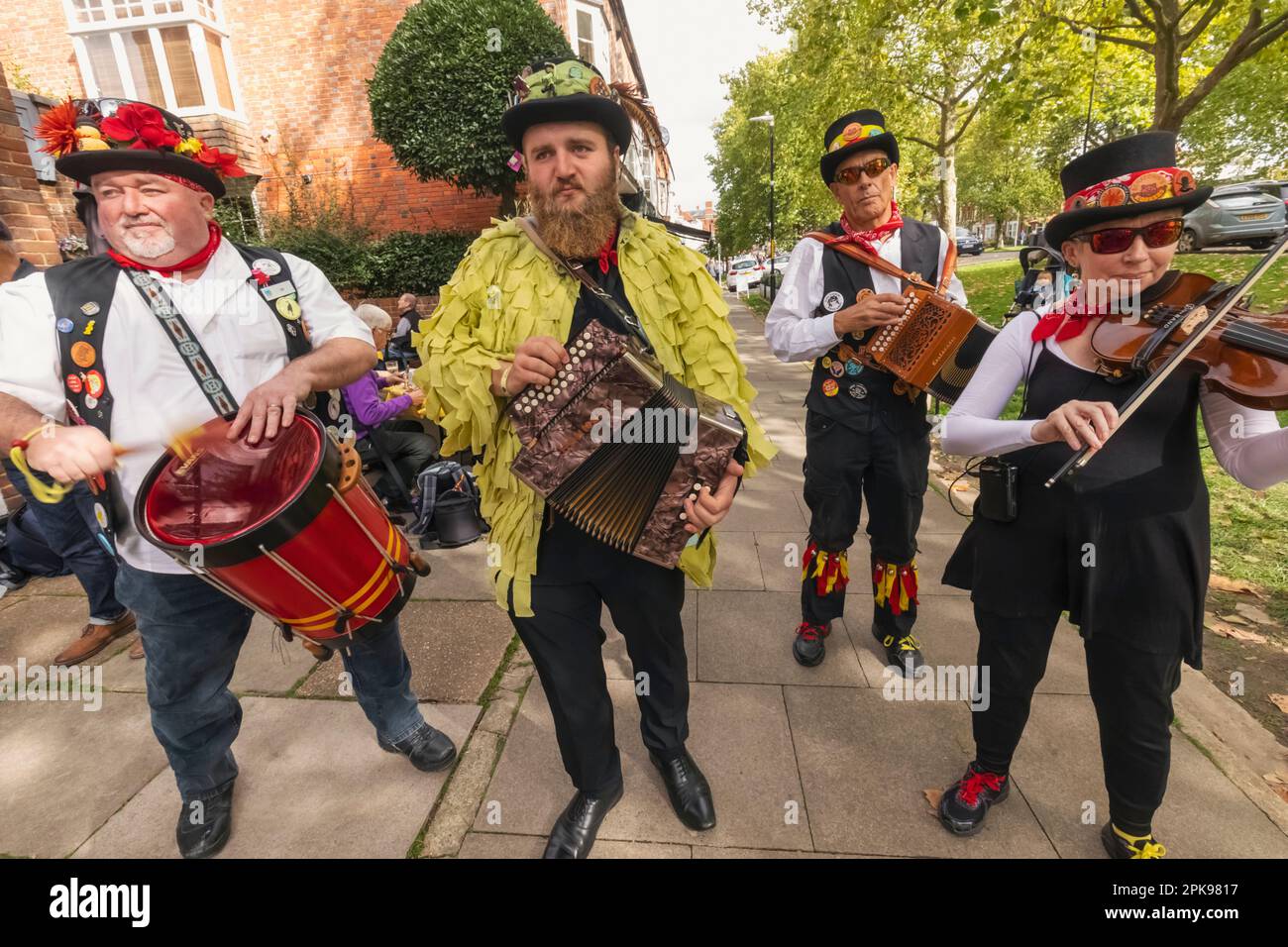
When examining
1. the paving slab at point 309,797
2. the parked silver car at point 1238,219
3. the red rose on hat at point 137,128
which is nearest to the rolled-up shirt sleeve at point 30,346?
the red rose on hat at point 137,128

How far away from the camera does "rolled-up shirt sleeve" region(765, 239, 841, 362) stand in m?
2.78

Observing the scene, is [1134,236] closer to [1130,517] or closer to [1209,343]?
[1209,343]

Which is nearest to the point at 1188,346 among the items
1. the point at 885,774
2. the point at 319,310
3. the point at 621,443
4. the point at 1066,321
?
the point at 1066,321

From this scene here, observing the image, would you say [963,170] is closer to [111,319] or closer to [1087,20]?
[1087,20]

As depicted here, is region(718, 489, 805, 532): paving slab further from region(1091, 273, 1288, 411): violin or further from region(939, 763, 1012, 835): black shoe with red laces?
region(1091, 273, 1288, 411): violin

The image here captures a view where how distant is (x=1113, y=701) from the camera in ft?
6.14

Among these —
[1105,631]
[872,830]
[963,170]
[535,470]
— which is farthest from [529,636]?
[963,170]

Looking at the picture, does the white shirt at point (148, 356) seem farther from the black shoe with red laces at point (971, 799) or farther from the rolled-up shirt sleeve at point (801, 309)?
the black shoe with red laces at point (971, 799)

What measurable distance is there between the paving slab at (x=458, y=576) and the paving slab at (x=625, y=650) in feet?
2.89

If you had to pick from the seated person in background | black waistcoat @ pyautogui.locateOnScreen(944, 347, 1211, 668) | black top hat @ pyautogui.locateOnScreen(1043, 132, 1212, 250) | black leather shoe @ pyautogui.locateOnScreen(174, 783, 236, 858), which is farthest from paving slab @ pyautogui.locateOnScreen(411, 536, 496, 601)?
black top hat @ pyautogui.locateOnScreen(1043, 132, 1212, 250)

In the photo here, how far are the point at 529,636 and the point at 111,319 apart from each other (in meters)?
1.68

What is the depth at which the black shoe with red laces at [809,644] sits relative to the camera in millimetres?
3125

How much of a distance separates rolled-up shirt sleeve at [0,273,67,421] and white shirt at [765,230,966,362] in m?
2.64
